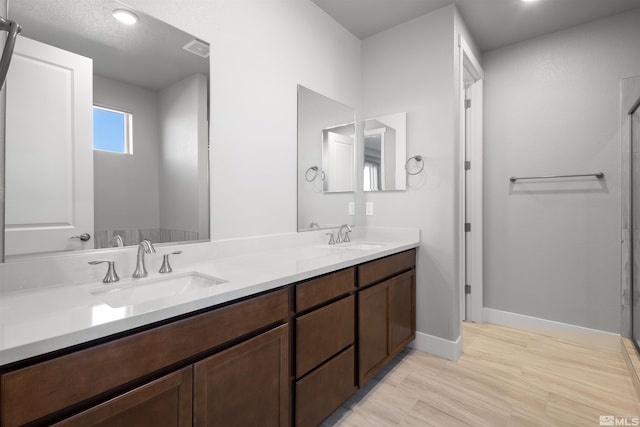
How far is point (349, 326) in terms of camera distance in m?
1.63

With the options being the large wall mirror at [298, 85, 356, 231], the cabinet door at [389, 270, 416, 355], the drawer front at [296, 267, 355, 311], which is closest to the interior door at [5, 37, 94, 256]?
the drawer front at [296, 267, 355, 311]

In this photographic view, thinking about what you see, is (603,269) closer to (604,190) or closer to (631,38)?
(604,190)

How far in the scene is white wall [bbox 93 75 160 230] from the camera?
Result: 1.27 metres

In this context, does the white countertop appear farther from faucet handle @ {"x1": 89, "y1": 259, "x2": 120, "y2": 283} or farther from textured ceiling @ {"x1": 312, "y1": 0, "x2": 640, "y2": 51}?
textured ceiling @ {"x1": 312, "y1": 0, "x2": 640, "y2": 51}

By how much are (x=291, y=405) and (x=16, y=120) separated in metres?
1.47

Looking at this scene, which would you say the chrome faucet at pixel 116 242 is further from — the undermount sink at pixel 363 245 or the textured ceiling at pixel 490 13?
the textured ceiling at pixel 490 13

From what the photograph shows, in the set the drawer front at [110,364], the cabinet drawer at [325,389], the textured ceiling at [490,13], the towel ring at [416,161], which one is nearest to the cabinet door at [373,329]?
the cabinet drawer at [325,389]

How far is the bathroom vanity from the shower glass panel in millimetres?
1809

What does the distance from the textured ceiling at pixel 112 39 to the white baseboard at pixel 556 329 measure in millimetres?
3118

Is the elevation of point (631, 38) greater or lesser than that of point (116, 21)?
greater

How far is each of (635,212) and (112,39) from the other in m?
3.26

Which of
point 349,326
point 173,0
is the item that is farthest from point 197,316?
point 173,0

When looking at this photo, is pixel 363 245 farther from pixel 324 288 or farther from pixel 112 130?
pixel 112 130

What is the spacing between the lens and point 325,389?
57.7 inches
